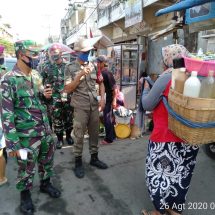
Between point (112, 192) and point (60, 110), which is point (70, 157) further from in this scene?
point (112, 192)

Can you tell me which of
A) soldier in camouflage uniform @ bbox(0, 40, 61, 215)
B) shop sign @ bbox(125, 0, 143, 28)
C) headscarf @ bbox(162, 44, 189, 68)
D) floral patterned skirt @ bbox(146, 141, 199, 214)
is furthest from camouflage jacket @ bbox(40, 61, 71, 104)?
shop sign @ bbox(125, 0, 143, 28)

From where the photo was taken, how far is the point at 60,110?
5.10 metres

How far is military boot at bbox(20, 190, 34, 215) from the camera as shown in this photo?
2.83m

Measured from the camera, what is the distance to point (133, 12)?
983 cm

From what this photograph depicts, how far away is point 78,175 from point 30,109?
4.80 feet

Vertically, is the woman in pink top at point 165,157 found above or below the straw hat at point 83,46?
below

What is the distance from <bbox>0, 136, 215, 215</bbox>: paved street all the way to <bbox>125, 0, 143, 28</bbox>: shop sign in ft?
21.1

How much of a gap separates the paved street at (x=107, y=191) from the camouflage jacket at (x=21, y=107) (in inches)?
36.7

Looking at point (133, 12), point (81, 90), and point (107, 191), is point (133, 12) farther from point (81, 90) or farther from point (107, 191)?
point (107, 191)

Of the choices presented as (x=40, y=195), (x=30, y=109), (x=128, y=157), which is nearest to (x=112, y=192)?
(x=40, y=195)

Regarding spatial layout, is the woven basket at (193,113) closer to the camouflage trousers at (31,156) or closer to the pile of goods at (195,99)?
the pile of goods at (195,99)

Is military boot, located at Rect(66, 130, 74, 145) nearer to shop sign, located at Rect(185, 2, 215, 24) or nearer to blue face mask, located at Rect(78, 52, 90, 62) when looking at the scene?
blue face mask, located at Rect(78, 52, 90, 62)

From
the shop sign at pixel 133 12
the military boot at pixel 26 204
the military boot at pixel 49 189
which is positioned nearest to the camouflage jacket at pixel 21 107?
the military boot at pixel 26 204

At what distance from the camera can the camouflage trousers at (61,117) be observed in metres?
5.05
